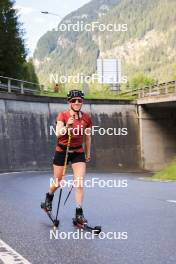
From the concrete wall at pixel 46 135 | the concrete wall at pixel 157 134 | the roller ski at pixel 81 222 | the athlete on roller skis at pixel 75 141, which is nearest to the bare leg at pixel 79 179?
the athlete on roller skis at pixel 75 141

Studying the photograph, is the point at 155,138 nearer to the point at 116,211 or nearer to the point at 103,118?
the point at 103,118

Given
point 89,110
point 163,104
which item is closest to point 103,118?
point 89,110

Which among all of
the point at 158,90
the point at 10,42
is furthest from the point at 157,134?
the point at 10,42

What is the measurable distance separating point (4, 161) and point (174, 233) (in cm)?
2589

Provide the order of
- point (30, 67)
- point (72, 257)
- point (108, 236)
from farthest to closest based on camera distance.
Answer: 1. point (30, 67)
2. point (108, 236)
3. point (72, 257)

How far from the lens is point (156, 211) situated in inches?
375

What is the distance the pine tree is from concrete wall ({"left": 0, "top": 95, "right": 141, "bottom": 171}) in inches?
514

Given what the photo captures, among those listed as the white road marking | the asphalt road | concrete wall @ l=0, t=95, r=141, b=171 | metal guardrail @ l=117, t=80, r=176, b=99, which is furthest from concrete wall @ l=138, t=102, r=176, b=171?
the white road marking

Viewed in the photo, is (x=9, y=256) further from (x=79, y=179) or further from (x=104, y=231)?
(x=79, y=179)

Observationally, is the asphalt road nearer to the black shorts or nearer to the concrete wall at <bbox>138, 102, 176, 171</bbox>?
the black shorts

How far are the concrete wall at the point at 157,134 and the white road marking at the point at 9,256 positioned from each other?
3853 centimetres

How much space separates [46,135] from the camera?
38.2m

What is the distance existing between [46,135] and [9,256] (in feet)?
107

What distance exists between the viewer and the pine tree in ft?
173
